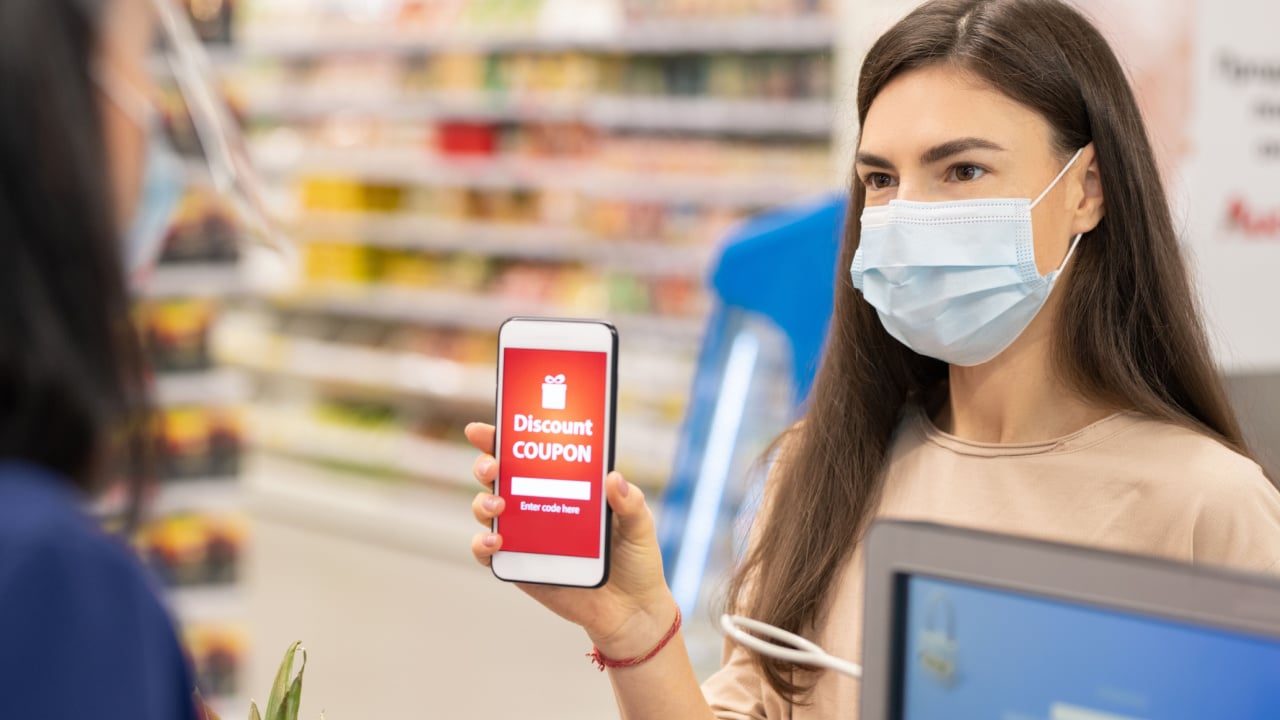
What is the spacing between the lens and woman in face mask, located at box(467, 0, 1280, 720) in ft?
5.08

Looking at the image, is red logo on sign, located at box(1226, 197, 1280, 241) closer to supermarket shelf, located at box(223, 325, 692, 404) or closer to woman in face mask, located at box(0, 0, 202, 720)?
supermarket shelf, located at box(223, 325, 692, 404)

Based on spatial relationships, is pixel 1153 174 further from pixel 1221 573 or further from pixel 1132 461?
pixel 1221 573

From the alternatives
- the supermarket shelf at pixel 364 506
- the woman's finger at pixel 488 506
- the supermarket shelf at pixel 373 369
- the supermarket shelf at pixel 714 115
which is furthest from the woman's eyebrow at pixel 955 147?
the supermarket shelf at pixel 373 369

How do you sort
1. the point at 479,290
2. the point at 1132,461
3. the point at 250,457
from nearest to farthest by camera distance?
1. the point at 1132,461
2. the point at 479,290
3. the point at 250,457

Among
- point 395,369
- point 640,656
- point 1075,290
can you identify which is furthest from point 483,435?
point 395,369

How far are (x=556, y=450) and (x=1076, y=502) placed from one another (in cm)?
64

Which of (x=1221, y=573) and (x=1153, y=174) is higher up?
(x=1153, y=174)

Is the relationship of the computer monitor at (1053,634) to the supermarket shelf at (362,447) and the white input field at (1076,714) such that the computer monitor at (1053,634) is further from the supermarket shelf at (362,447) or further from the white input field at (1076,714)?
the supermarket shelf at (362,447)

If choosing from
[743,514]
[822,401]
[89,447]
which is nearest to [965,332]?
[822,401]

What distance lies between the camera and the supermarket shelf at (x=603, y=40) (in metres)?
5.53

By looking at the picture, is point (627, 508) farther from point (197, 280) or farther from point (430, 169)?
point (430, 169)

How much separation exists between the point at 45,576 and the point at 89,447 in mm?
83

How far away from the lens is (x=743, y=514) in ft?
6.67

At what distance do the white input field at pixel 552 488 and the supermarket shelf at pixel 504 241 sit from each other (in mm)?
4546
